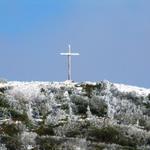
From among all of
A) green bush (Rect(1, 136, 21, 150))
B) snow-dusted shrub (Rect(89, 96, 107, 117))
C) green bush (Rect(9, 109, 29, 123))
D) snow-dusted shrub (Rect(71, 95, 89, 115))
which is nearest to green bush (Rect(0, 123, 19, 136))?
green bush (Rect(1, 136, 21, 150))

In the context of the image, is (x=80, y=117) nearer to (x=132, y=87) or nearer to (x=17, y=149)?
(x=17, y=149)

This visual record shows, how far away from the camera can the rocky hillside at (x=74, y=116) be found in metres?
24.1

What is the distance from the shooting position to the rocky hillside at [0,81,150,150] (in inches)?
950

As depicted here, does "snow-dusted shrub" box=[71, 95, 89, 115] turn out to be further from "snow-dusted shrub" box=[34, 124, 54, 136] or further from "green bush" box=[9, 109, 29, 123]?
"snow-dusted shrub" box=[34, 124, 54, 136]

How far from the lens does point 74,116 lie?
29.2 m

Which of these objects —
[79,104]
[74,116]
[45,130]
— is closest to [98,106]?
[79,104]

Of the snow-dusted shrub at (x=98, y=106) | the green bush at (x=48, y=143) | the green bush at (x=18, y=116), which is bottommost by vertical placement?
the green bush at (x=48, y=143)

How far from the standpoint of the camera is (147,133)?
85.8 feet

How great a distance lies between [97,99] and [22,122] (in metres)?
5.98

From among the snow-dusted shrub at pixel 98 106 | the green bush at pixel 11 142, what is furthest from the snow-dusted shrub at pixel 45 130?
the snow-dusted shrub at pixel 98 106

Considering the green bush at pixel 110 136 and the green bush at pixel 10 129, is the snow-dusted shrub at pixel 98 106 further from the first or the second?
the green bush at pixel 10 129

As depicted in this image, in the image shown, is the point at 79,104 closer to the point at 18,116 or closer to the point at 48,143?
the point at 18,116

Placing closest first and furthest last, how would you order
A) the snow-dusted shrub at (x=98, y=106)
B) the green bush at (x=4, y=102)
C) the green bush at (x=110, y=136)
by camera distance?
the green bush at (x=110, y=136)
the green bush at (x=4, y=102)
the snow-dusted shrub at (x=98, y=106)

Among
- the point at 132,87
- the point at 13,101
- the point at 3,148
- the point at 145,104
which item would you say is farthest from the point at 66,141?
the point at 132,87
